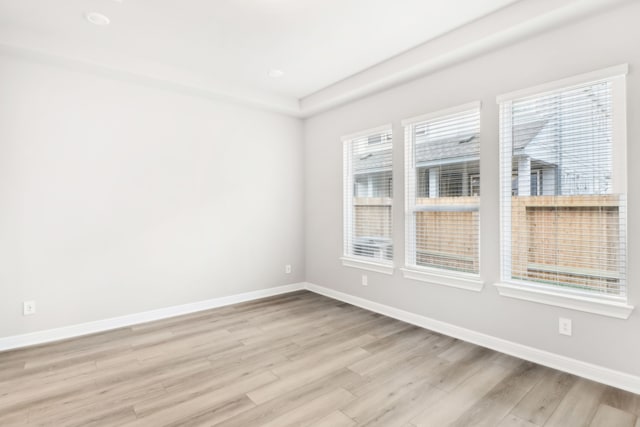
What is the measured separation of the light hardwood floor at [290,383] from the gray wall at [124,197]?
559 mm

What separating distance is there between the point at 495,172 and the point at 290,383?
98.0 inches

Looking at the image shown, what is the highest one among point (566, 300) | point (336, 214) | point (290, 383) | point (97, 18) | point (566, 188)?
point (97, 18)

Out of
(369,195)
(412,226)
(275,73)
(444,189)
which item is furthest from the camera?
(369,195)

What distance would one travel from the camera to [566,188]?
2615 mm

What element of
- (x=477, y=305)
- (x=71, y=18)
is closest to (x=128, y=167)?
(x=71, y=18)

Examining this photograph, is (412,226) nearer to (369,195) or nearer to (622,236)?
(369,195)

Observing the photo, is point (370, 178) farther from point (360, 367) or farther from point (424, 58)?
point (360, 367)

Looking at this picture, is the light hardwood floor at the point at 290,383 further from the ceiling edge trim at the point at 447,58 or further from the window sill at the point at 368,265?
the ceiling edge trim at the point at 447,58

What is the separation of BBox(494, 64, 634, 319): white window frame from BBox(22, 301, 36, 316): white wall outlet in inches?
171

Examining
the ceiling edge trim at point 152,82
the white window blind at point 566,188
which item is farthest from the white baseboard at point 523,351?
the ceiling edge trim at point 152,82

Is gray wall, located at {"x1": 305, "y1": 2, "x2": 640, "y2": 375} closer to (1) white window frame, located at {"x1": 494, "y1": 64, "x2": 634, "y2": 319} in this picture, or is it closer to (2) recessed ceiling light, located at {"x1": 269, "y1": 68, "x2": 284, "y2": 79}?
(1) white window frame, located at {"x1": 494, "y1": 64, "x2": 634, "y2": 319}

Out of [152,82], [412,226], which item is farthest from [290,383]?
[152,82]

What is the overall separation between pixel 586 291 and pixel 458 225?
1.14 metres

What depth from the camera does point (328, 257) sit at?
485 centimetres
